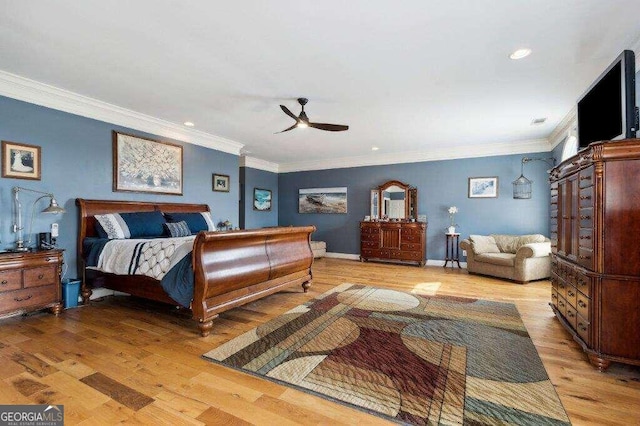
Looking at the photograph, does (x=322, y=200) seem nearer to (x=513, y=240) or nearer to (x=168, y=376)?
(x=513, y=240)

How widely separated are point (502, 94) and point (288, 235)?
316cm

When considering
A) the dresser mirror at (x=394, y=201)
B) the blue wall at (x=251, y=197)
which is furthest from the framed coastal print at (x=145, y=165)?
the dresser mirror at (x=394, y=201)

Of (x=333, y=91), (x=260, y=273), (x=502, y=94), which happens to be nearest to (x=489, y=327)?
(x=260, y=273)

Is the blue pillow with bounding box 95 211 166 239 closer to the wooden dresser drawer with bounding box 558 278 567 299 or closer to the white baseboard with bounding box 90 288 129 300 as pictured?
the white baseboard with bounding box 90 288 129 300

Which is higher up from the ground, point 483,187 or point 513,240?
point 483,187

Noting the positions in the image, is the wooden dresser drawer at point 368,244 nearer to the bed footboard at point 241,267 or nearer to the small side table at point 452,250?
the small side table at point 452,250

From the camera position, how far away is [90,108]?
3.88 metres

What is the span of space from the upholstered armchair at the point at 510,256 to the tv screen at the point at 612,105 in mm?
2435

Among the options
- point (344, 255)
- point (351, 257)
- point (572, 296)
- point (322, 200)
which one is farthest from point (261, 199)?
point (572, 296)

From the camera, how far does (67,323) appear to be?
2.96 m

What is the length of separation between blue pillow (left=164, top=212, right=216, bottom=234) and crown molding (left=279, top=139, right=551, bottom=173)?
3.65 m

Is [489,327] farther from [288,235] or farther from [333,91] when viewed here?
[333,91]

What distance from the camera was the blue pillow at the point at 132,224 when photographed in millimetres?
3777

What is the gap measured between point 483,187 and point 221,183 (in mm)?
5361
